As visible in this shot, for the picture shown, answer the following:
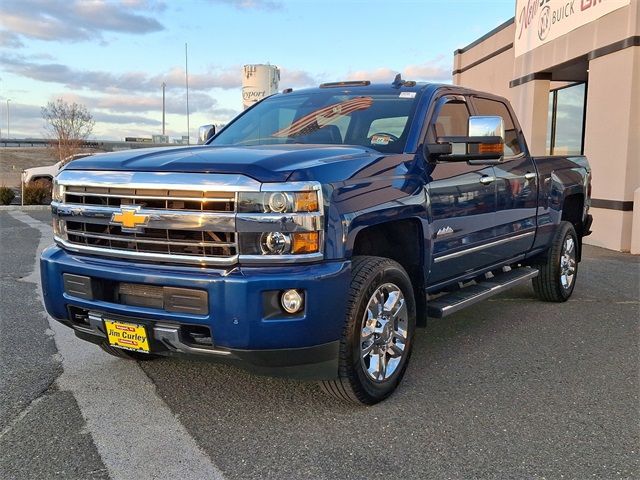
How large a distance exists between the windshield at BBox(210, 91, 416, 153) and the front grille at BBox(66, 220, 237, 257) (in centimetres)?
146

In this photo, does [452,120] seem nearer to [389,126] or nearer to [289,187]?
[389,126]

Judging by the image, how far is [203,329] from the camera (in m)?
3.22

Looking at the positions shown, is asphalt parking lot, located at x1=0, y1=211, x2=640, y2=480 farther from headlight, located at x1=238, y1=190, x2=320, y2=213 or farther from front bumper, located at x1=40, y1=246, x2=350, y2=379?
headlight, located at x1=238, y1=190, x2=320, y2=213

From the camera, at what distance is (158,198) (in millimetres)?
3271

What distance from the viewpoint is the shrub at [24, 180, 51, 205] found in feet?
66.9

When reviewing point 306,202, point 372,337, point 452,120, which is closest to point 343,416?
point 372,337

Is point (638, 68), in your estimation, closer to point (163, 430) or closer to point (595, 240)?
point (595, 240)

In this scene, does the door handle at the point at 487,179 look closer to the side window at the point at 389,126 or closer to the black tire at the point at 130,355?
the side window at the point at 389,126

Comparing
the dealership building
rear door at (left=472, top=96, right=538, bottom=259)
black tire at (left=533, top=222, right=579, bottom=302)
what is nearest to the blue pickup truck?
rear door at (left=472, top=96, right=538, bottom=259)

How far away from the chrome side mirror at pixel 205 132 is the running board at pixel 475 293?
2.36m

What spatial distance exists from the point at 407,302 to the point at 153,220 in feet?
5.35

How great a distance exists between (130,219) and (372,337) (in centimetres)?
152

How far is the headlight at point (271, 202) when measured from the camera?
3.10m

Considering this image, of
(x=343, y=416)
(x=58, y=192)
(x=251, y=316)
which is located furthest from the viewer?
(x=58, y=192)
